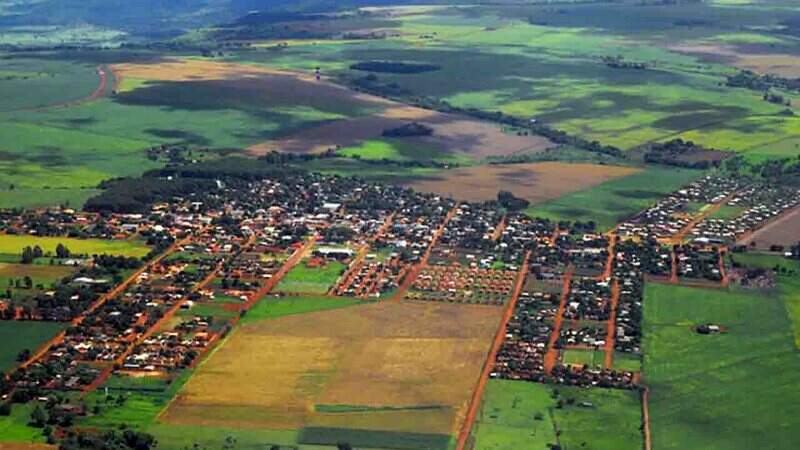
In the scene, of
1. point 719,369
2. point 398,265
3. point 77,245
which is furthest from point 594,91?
point 719,369

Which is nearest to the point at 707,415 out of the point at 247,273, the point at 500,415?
the point at 500,415

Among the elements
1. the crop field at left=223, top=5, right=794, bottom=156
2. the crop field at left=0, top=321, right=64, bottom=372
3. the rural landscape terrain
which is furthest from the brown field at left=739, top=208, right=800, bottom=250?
the crop field at left=0, top=321, right=64, bottom=372

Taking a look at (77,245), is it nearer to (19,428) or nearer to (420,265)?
(420,265)

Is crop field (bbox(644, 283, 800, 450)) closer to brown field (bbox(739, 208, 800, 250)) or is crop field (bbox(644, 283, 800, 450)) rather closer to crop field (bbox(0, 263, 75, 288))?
brown field (bbox(739, 208, 800, 250))

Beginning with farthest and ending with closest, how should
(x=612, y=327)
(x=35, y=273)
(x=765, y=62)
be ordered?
(x=765, y=62), (x=35, y=273), (x=612, y=327)

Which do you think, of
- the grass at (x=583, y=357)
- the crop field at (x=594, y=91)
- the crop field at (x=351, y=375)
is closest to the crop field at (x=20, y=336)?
the crop field at (x=351, y=375)

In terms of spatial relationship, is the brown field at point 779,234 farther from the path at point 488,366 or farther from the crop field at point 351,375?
the crop field at point 351,375
